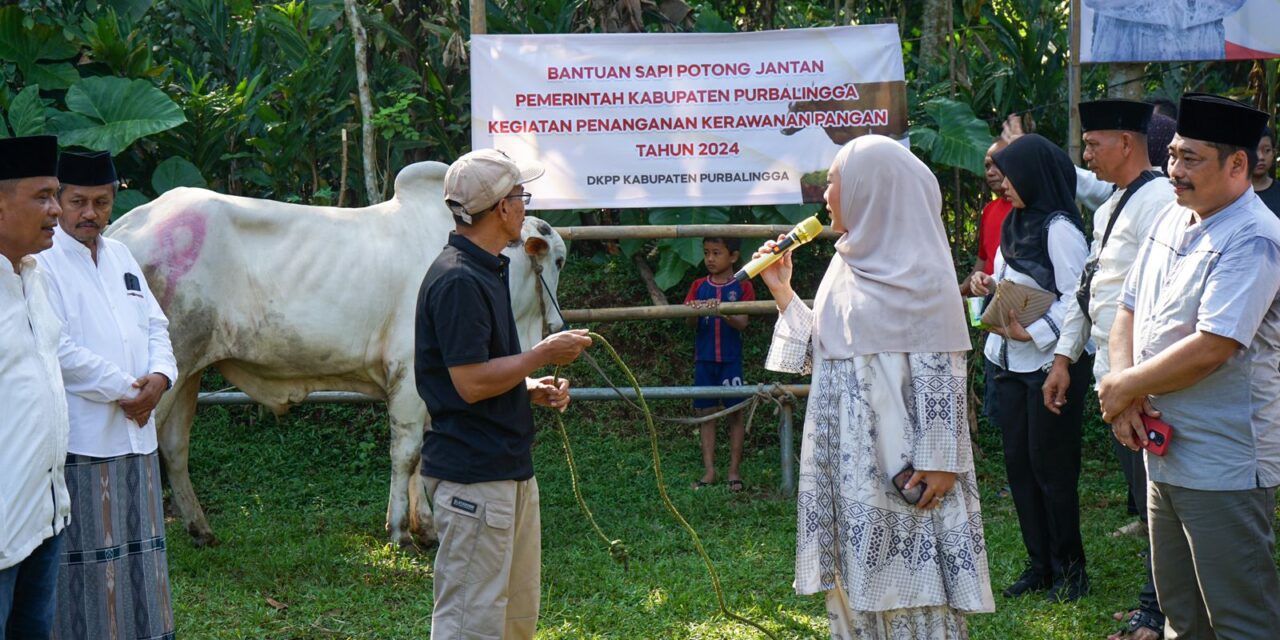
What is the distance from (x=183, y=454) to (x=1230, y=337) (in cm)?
498

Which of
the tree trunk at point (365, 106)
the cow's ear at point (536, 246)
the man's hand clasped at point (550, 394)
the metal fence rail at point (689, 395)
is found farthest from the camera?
the tree trunk at point (365, 106)

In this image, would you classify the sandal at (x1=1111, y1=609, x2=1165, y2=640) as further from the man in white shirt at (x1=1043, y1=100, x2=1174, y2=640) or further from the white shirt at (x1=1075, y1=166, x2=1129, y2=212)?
the white shirt at (x1=1075, y1=166, x2=1129, y2=212)

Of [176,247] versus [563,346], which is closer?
[563,346]

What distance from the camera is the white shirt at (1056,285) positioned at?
5051mm

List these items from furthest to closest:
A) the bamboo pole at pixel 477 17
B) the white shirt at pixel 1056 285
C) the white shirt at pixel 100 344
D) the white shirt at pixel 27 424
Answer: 1. the bamboo pole at pixel 477 17
2. the white shirt at pixel 1056 285
3. the white shirt at pixel 100 344
4. the white shirt at pixel 27 424

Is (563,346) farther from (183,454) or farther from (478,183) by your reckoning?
(183,454)

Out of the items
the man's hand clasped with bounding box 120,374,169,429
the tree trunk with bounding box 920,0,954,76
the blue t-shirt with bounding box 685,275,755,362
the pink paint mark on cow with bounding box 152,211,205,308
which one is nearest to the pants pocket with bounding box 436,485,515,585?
the man's hand clasped with bounding box 120,374,169,429

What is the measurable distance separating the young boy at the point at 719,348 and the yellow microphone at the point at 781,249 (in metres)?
3.46

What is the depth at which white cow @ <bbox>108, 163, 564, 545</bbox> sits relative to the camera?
235 inches

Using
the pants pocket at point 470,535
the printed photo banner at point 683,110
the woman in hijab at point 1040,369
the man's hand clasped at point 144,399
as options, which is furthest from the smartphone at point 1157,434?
the printed photo banner at point 683,110

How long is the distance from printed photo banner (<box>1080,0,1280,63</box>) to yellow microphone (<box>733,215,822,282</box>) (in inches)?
150

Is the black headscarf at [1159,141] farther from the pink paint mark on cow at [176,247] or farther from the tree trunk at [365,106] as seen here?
the tree trunk at [365,106]

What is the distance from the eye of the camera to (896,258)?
3648 mm

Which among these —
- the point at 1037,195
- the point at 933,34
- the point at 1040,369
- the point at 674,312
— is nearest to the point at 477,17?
the point at 674,312
